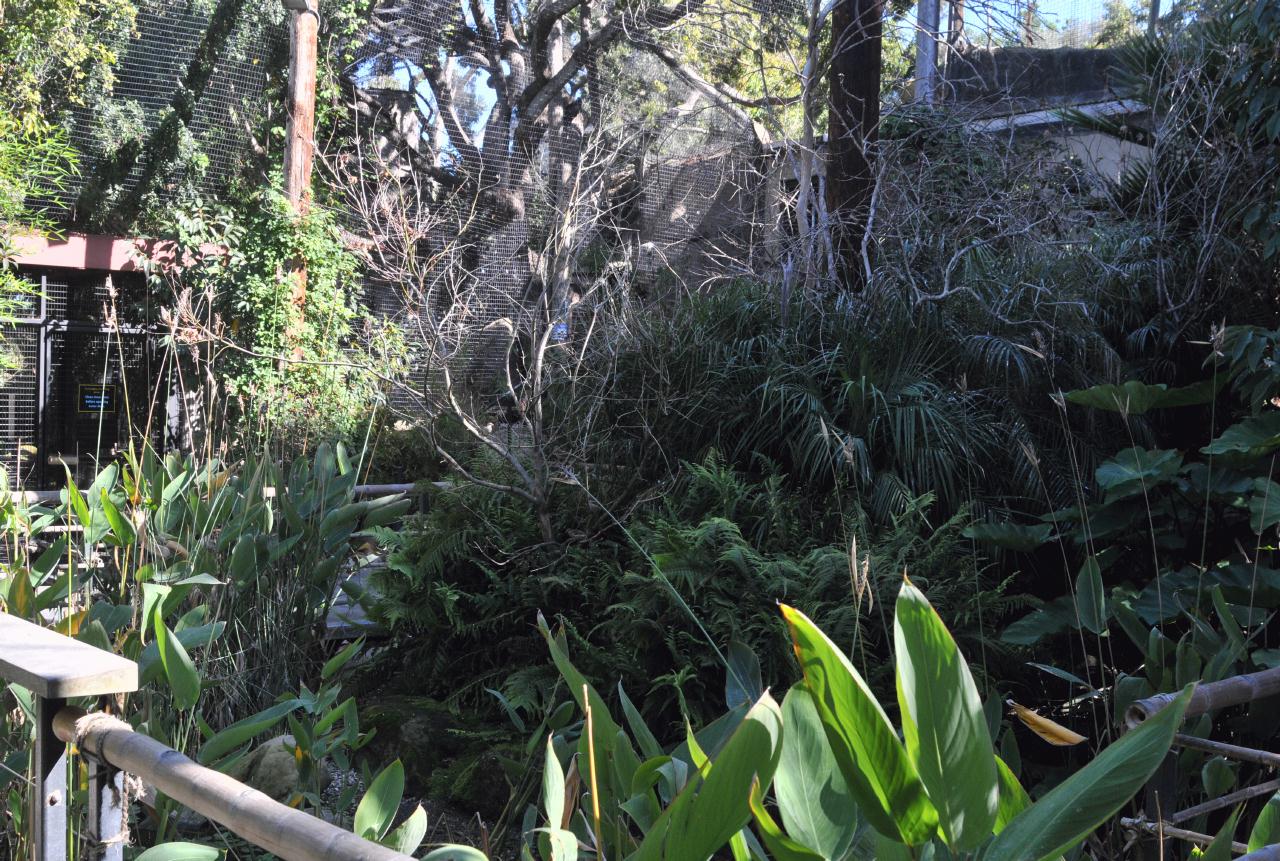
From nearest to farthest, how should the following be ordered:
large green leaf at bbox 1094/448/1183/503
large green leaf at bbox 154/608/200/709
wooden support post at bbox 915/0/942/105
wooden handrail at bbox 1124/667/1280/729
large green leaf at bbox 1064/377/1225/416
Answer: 1. wooden handrail at bbox 1124/667/1280/729
2. large green leaf at bbox 154/608/200/709
3. large green leaf at bbox 1094/448/1183/503
4. large green leaf at bbox 1064/377/1225/416
5. wooden support post at bbox 915/0/942/105

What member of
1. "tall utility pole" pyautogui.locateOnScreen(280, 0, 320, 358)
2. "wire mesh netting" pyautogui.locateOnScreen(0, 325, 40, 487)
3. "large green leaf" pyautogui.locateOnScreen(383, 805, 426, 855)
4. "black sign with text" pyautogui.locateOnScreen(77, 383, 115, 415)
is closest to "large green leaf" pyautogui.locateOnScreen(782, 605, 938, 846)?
"large green leaf" pyautogui.locateOnScreen(383, 805, 426, 855)

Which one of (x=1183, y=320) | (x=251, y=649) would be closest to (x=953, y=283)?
(x=1183, y=320)

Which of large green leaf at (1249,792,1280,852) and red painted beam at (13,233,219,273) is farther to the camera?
red painted beam at (13,233,219,273)

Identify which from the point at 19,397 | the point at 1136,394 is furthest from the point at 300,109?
the point at 1136,394

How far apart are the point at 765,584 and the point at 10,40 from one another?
343 inches

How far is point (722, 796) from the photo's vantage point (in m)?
0.92

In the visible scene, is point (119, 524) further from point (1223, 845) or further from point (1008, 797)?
point (1223, 845)

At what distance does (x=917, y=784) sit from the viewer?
0.95m

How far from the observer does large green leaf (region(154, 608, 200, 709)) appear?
1.84 m

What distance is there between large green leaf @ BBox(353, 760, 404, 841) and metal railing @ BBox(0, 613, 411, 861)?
0.12m

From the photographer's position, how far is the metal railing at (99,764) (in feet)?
3.75

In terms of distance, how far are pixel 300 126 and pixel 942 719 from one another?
29.1 ft

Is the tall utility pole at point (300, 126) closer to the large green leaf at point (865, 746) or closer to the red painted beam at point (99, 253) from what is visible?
the red painted beam at point (99, 253)

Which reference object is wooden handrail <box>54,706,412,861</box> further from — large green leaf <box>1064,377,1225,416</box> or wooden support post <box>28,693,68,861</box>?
large green leaf <box>1064,377,1225,416</box>
